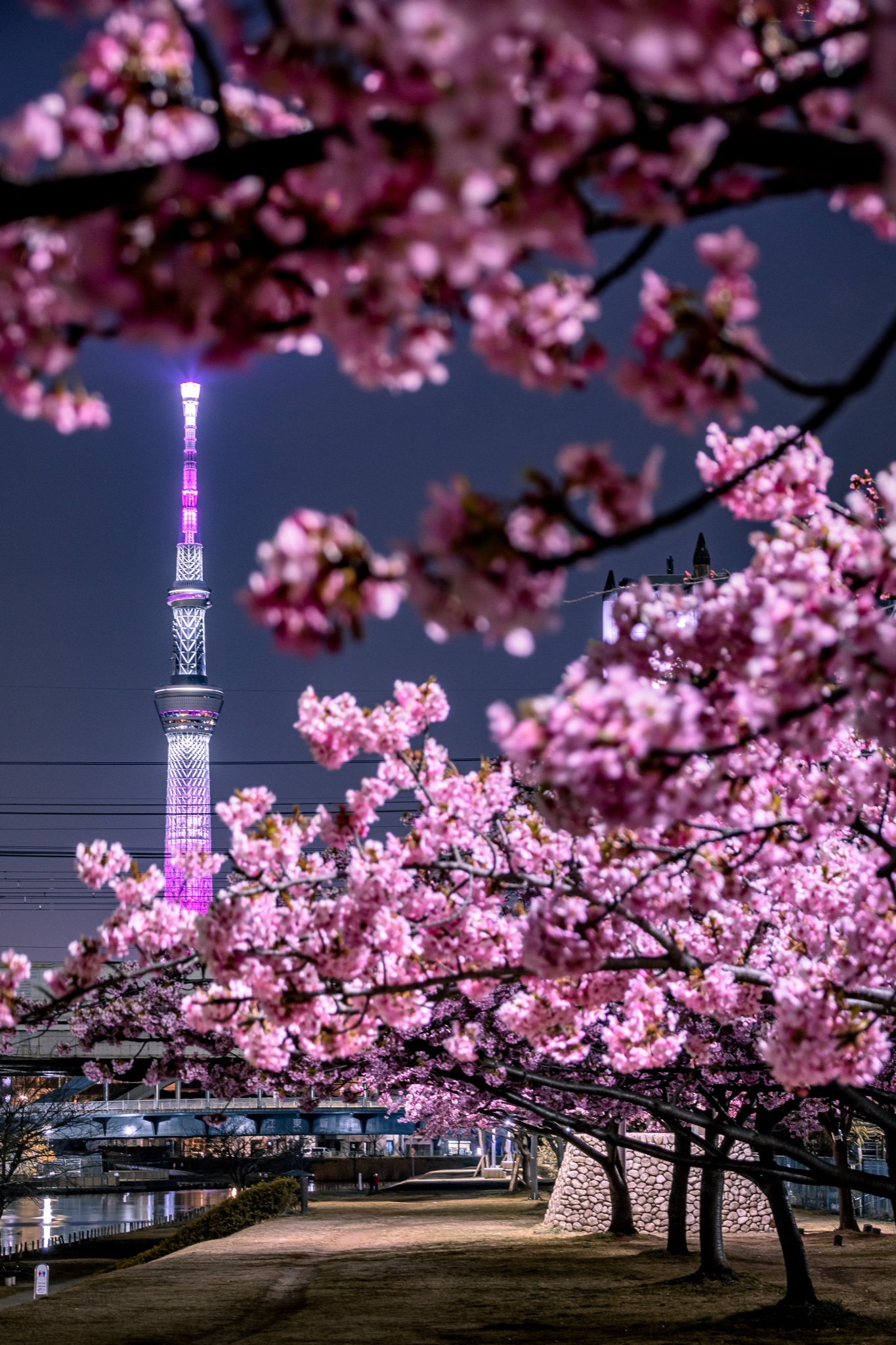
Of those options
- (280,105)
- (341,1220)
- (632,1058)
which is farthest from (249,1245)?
(280,105)

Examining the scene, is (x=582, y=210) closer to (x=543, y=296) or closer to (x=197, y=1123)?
(x=543, y=296)

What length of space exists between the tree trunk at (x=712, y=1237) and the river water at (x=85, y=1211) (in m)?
24.5

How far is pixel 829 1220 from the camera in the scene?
36.9 m

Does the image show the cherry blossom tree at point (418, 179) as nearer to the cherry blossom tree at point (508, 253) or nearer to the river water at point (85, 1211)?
the cherry blossom tree at point (508, 253)

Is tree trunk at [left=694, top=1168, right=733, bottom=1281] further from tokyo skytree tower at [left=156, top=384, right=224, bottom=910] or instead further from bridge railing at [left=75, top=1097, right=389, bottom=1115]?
tokyo skytree tower at [left=156, top=384, right=224, bottom=910]

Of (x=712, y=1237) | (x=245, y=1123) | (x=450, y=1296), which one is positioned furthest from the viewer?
(x=245, y=1123)

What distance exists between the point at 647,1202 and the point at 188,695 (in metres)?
97.8

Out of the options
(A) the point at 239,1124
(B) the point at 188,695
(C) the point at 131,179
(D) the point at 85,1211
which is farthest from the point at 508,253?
(B) the point at 188,695

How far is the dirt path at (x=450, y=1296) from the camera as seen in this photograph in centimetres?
1580

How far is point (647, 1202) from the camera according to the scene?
32281 millimetres

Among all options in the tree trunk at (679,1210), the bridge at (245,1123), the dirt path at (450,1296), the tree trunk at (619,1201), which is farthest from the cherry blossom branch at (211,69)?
the bridge at (245,1123)

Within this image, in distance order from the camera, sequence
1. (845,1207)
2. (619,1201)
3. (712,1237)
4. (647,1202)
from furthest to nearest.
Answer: (647,1202)
(845,1207)
(619,1201)
(712,1237)

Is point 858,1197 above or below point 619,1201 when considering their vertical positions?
below

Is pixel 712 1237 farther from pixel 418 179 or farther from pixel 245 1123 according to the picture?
pixel 245 1123
